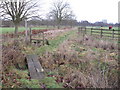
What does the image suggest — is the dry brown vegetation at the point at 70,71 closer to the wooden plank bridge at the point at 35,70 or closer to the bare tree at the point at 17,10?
the wooden plank bridge at the point at 35,70

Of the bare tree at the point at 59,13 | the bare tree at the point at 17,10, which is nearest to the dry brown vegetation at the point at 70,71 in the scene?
the bare tree at the point at 17,10

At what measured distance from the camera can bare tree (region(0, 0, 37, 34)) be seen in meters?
19.4

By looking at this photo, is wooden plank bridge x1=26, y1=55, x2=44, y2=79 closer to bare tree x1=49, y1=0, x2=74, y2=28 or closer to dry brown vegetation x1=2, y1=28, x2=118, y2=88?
dry brown vegetation x1=2, y1=28, x2=118, y2=88

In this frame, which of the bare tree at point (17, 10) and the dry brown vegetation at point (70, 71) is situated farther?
the bare tree at point (17, 10)

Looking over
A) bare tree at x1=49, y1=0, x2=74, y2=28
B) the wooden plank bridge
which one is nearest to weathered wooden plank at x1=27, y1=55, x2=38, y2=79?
the wooden plank bridge

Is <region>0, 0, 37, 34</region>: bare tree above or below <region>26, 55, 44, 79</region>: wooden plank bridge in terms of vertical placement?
above

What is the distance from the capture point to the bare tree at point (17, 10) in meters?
19.4

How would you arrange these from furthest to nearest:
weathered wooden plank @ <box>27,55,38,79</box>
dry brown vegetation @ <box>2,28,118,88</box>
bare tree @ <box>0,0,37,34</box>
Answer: bare tree @ <box>0,0,37,34</box> < weathered wooden plank @ <box>27,55,38,79</box> < dry brown vegetation @ <box>2,28,118,88</box>

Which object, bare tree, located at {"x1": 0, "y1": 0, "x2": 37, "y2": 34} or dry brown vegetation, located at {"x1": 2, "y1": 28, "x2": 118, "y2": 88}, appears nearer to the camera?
dry brown vegetation, located at {"x1": 2, "y1": 28, "x2": 118, "y2": 88}

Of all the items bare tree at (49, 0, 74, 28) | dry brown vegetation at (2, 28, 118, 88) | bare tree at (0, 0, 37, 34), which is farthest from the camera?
bare tree at (49, 0, 74, 28)

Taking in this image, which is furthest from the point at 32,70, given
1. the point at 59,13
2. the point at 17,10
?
the point at 59,13

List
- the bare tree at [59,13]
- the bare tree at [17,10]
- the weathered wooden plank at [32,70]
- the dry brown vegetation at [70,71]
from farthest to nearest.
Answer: the bare tree at [59,13] → the bare tree at [17,10] → the weathered wooden plank at [32,70] → the dry brown vegetation at [70,71]

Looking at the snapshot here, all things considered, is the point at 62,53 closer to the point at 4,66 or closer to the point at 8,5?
the point at 4,66

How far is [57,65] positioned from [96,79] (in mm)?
2325
